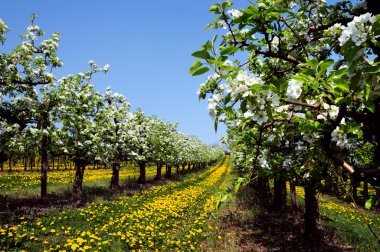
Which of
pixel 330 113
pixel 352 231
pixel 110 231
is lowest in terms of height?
pixel 352 231

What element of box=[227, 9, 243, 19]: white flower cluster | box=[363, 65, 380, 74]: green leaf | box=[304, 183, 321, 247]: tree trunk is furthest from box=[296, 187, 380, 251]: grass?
box=[363, 65, 380, 74]: green leaf

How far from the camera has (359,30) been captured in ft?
6.13

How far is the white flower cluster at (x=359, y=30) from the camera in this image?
72.7 inches

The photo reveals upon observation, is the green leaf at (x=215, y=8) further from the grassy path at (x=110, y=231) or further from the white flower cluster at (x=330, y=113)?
the grassy path at (x=110, y=231)

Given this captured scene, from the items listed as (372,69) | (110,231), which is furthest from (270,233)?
(372,69)

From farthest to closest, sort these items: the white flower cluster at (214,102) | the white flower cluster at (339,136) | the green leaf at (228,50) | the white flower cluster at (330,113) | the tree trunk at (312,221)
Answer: the tree trunk at (312,221) → the white flower cluster at (339,136) → the white flower cluster at (330,113) → the white flower cluster at (214,102) → the green leaf at (228,50)

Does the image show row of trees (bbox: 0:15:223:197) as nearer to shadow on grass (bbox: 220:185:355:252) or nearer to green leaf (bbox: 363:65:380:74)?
shadow on grass (bbox: 220:185:355:252)

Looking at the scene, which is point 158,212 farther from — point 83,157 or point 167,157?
point 167,157

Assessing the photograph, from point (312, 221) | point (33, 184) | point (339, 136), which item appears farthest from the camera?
point (33, 184)

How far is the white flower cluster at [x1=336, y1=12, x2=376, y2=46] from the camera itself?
6.06ft

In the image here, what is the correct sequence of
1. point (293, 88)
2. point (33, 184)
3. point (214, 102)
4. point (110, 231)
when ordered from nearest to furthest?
point (293, 88) → point (214, 102) → point (110, 231) → point (33, 184)

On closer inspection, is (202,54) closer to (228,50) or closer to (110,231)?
(228,50)

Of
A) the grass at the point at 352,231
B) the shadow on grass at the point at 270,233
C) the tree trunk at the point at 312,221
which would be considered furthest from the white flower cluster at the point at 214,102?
the tree trunk at the point at 312,221

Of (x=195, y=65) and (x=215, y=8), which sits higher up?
(x=215, y=8)
